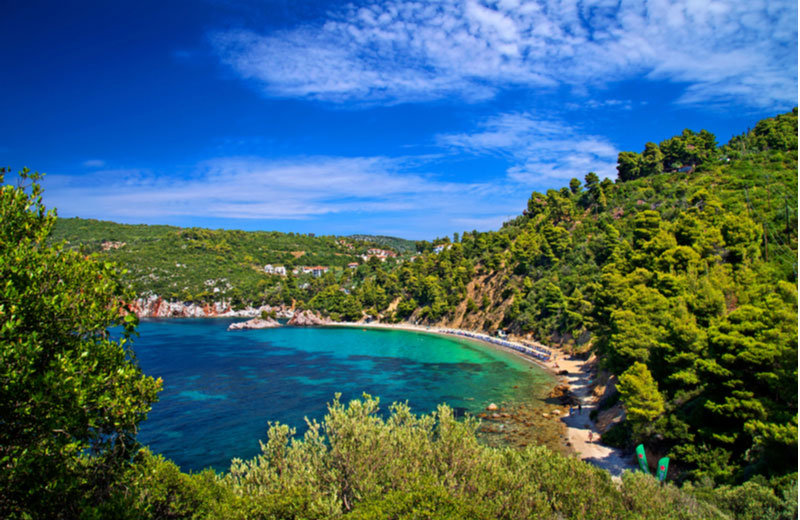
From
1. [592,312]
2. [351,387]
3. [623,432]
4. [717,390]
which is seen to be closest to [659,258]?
[592,312]

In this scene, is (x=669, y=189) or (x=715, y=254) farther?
(x=669, y=189)

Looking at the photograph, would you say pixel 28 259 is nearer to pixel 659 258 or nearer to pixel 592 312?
pixel 659 258

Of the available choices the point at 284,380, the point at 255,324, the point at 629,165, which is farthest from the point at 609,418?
the point at 255,324

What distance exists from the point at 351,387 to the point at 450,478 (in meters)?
31.3

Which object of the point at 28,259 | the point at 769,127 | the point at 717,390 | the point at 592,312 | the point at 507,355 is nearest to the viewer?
the point at 28,259

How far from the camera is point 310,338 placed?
82.6 m

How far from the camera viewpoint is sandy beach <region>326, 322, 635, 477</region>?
22859 mm

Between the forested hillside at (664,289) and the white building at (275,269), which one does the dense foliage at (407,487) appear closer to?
the forested hillside at (664,289)

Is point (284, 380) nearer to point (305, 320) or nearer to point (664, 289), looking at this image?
point (664, 289)

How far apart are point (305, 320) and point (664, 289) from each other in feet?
282

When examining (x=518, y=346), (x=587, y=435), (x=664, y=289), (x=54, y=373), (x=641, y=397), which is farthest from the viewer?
(x=518, y=346)

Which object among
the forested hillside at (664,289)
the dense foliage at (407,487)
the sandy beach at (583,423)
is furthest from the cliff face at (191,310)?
the dense foliage at (407,487)

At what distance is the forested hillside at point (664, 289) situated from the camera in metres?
17.6

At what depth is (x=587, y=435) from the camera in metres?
27.1
